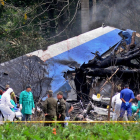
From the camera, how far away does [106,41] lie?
16.0 m

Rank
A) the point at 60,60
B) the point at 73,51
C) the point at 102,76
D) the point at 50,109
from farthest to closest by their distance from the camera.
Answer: the point at 73,51
the point at 60,60
the point at 102,76
the point at 50,109

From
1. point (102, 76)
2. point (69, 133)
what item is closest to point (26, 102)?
point (102, 76)

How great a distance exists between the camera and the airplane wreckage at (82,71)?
11816 mm

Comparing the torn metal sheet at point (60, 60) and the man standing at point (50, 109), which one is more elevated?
the torn metal sheet at point (60, 60)

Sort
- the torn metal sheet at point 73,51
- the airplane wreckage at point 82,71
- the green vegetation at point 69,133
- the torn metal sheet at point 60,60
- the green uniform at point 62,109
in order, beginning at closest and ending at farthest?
the green vegetation at point 69,133 → the green uniform at point 62,109 → the airplane wreckage at point 82,71 → the torn metal sheet at point 60,60 → the torn metal sheet at point 73,51

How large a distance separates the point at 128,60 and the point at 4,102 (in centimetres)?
551

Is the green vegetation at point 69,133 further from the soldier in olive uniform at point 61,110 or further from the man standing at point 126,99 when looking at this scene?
the man standing at point 126,99

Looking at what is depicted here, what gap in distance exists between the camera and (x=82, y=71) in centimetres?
1252

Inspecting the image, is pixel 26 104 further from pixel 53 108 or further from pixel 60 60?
pixel 60 60

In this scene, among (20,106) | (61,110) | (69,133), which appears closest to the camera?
(69,133)

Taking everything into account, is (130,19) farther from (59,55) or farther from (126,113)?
(126,113)

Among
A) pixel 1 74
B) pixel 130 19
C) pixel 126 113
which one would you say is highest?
pixel 130 19

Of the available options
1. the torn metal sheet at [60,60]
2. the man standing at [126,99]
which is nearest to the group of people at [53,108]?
the man standing at [126,99]

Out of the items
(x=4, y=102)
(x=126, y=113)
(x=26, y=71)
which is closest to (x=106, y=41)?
(x=26, y=71)
